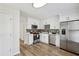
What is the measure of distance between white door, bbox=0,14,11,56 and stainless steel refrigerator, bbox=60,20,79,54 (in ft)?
8.55

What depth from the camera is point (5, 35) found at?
3.10 meters

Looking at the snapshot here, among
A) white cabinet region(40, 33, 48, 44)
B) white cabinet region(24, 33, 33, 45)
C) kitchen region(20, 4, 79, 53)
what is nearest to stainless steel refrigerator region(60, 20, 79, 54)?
kitchen region(20, 4, 79, 53)

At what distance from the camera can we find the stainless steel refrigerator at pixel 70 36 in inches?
148

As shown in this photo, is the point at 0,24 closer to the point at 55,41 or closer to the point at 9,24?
the point at 9,24

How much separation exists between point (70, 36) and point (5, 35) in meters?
2.88

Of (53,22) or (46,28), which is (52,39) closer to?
(53,22)

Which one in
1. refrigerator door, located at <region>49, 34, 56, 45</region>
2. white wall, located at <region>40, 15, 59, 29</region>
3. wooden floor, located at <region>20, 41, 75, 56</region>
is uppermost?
white wall, located at <region>40, 15, 59, 29</region>

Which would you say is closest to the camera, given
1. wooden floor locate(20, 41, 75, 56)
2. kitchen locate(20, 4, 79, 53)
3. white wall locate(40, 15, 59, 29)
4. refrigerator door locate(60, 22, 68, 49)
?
wooden floor locate(20, 41, 75, 56)

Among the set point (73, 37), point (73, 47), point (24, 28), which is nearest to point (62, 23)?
point (73, 37)

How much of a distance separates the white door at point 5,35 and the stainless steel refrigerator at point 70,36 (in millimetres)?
2606

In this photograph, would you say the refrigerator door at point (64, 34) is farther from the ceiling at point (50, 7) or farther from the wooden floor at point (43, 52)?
the ceiling at point (50, 7)

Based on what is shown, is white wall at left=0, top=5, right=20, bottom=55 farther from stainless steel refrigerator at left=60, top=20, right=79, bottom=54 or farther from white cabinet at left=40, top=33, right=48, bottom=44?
white cabinet at left=40, top=33, right=48, bottom=44

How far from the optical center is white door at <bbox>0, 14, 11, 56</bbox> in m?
2.97

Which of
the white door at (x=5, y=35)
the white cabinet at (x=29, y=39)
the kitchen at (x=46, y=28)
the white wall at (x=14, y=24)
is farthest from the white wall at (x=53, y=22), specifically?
the white door at (x=5, y=35)
